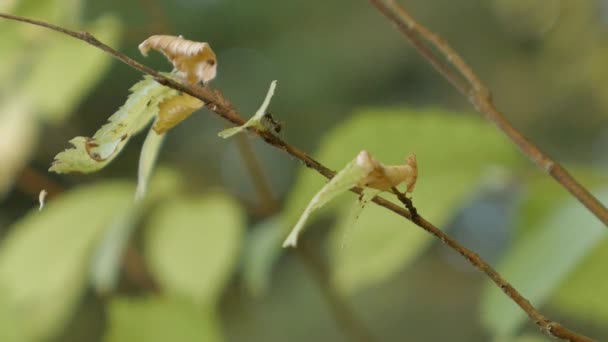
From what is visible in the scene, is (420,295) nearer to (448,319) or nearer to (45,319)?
(448,319)

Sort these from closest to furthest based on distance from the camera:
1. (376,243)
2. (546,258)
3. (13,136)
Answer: (546,258)
(376,243)
(13,136)

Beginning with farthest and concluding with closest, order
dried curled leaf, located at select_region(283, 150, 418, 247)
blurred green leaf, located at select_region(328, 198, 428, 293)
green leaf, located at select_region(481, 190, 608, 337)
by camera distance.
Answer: blurred green leaf, located at select_region(328, 198, 428, 293), green leaf, located at select_region(481, 190, 608, 337), dried curled leaf, located at select_region(283, 150, 418, 247)

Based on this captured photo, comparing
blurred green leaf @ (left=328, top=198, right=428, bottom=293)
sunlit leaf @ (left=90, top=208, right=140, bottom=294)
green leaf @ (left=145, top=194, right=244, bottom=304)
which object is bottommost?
blurred green leaf @ (left=328, top=198, right=428, bottom=293)

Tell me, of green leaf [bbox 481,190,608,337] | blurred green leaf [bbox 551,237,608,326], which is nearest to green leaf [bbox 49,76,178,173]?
green leaf [bbox 481,190,608,337]

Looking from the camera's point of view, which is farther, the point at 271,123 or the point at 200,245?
the point at 200,245

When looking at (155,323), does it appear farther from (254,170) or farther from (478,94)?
(478,94)

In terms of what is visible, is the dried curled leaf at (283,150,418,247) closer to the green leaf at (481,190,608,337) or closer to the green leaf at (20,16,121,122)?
the green leaf at (481,190,608,337)

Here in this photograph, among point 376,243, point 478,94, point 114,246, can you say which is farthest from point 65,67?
point 478,94

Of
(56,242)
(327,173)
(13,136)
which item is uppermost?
(13,136)
